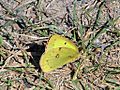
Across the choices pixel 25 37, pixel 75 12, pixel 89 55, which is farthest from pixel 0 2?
pixel 89 55

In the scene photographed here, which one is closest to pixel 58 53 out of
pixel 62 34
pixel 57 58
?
pixel 57 58

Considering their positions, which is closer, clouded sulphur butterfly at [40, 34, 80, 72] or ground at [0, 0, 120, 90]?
clouded sulphur butterfly at [40, 34, 80, 72]

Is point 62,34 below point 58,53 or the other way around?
the other way around

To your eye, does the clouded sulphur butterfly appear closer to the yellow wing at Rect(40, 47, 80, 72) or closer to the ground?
the yellow wing at Rect(40, 47, 80, 72)

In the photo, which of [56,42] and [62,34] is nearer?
[56,42]

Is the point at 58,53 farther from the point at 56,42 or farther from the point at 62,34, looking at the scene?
the point at 62,34

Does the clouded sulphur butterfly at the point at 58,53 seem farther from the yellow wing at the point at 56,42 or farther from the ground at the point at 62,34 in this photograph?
the ground at the point at 62,34

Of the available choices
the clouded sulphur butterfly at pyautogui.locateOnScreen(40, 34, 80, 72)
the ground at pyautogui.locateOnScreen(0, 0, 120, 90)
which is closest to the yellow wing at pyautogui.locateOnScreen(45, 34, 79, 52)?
the clouded sulphur butterfly at pyautogui.locateOnScreen(40, 34, 80, 72)
